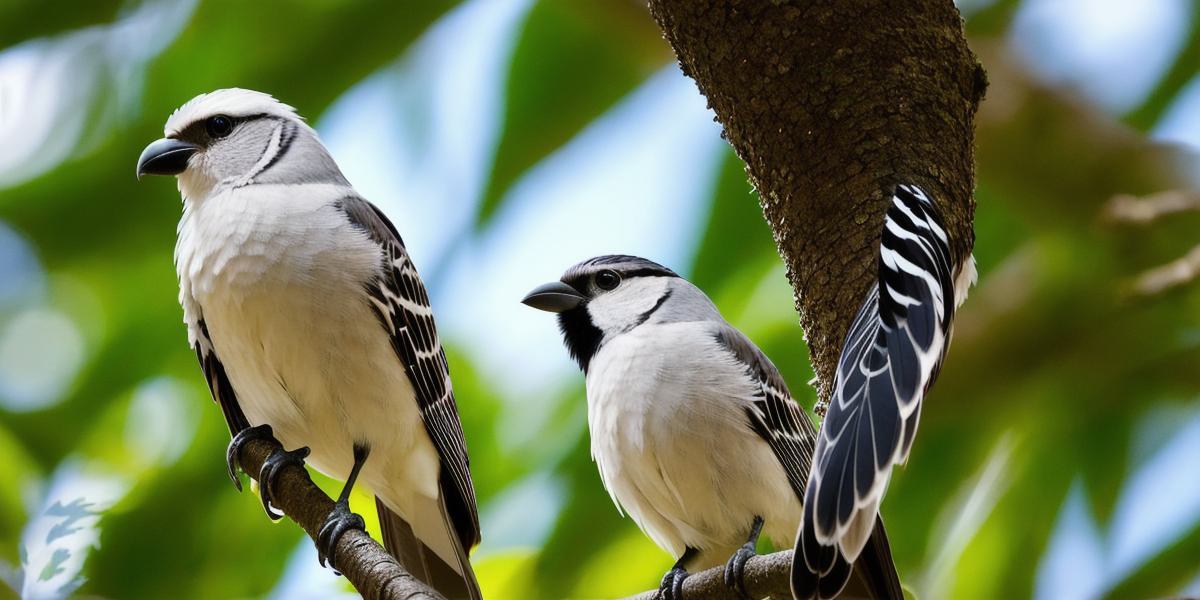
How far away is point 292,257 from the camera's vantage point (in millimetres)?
1868

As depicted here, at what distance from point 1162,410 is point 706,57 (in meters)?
1.79

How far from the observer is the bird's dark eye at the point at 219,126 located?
2.11 metres

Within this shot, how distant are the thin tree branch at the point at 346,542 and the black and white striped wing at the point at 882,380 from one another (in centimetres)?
47

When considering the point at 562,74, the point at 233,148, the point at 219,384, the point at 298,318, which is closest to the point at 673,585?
the point at 298,318

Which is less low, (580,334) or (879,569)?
(580,334)

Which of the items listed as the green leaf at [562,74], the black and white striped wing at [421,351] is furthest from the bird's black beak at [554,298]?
the green leaf at [562,74]

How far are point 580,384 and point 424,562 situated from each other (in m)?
1.49

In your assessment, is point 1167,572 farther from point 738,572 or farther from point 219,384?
point 219,384

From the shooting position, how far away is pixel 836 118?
1895 mm

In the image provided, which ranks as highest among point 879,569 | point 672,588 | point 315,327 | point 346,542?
point 315,327

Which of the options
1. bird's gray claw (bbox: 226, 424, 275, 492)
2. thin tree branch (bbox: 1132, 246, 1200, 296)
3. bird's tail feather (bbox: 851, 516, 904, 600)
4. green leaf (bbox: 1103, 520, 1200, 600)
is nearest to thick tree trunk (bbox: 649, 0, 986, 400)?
bird's tail feather (bbox: 851, 516, 904, 600)

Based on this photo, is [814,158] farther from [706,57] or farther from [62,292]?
[62,292]

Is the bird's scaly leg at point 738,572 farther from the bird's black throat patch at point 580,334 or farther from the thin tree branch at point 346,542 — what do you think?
the bird's black throat patch at point 580,334

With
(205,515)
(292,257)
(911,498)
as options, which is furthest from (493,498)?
(292,257)
